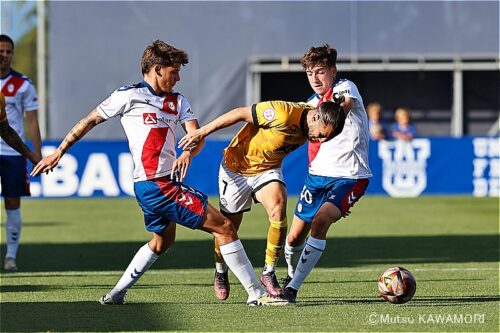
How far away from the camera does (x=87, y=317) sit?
8609 millimetres

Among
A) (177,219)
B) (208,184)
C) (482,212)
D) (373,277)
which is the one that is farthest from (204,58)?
(177,219)

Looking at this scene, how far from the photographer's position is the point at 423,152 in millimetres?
24219

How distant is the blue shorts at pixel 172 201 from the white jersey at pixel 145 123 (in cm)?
8

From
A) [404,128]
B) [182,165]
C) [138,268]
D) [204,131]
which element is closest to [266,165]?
[204,131]

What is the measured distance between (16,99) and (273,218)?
12.6 feet

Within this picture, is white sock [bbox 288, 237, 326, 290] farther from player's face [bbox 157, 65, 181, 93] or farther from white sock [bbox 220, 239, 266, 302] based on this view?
player's face [bbox 157, 65, 181, 93]

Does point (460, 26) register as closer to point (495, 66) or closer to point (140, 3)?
point (495, 66)

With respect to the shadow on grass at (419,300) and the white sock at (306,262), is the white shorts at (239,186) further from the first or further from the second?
the shadow on grass at (419,300)

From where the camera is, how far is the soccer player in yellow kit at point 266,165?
30.2 feet

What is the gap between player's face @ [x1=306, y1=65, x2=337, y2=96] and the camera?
9.80 m

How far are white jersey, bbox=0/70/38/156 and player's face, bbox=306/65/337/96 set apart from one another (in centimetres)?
370

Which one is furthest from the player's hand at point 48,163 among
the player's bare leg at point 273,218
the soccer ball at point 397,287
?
the soccer ball at point 397,287

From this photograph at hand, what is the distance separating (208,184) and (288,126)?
586 inches

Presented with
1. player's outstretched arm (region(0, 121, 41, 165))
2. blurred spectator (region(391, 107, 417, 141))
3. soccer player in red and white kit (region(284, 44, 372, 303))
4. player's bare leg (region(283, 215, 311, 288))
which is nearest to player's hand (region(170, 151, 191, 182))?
soccer player in red and white kit (region(284, 44, 372, 303))
